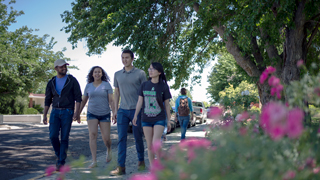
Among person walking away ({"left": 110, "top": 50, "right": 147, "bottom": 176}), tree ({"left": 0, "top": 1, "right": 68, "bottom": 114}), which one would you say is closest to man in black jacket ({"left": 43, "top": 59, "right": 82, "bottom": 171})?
person walking away ({"left": 110, "top": 50, "right": 147, "bottom": 176})

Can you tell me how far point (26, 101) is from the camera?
131 ft

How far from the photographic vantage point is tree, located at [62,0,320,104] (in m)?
9.28

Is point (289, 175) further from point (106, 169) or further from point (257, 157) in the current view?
point (106, 169)

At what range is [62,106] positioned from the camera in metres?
5.62

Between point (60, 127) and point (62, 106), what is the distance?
0.41 metres

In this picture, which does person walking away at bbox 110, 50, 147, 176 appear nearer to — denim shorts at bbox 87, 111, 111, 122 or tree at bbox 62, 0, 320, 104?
denim shorts at bbox 87, 111, 111, 122

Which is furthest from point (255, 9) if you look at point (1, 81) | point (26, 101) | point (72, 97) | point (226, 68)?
point (226, 68)

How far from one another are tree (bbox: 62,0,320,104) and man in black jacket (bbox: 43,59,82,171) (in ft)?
17.6

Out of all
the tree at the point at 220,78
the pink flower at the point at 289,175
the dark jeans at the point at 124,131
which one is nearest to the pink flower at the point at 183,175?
the pink flower at the point at 289,175

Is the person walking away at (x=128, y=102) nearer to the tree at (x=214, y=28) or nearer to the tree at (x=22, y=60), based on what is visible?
the tree at (x=214, y=28)

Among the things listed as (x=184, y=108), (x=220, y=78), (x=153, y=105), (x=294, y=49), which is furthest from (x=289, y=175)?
(x=220, y=78)

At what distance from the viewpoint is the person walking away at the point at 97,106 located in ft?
19.4

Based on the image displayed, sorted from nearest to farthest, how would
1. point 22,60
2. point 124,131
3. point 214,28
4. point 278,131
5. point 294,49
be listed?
1. point 278,131
2. point 124,131
3. point 294,49
4. point 214,28
5. point 22,60

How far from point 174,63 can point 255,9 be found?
7.00 metres
